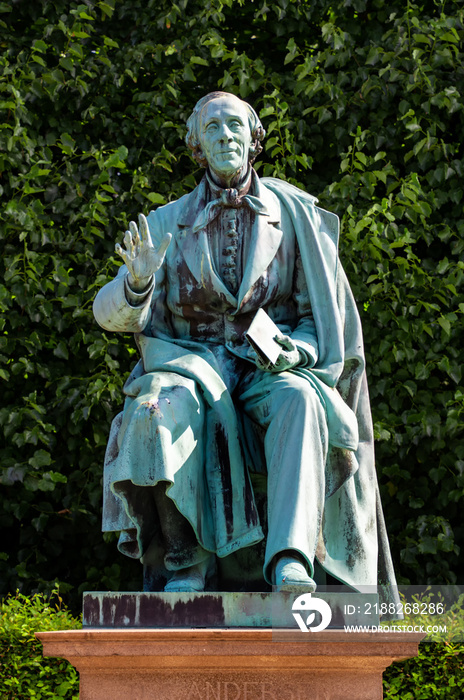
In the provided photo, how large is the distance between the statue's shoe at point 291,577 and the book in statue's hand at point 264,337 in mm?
680

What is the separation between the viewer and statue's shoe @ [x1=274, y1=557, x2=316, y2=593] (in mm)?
3424

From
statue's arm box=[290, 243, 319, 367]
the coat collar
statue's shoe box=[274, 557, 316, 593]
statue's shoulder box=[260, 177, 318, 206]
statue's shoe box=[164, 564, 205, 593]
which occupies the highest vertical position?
statue's shoulder box=[260, 177, 318, 206]

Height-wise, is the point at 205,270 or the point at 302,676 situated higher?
the point at 205,270

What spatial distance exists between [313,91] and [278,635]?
3.79 m

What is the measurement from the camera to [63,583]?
6004 mm

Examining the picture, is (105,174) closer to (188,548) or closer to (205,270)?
(205,270)

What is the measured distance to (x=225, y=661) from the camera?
3.34 meters

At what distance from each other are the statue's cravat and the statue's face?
81 millimetres

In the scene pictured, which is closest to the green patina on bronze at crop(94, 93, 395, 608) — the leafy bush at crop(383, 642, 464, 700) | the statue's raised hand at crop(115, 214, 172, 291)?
the statue's raised hand at crop(115, 214, 172, 291)

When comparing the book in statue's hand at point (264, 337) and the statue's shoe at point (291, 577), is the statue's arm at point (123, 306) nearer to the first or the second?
the book in statue's hand at point (264, 337)

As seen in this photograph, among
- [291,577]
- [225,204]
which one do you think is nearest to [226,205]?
[225,204]

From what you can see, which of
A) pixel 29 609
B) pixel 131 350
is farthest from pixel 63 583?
pixel 131 350

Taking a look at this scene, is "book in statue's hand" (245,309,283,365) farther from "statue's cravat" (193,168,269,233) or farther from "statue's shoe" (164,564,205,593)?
"statue's shoe" (164,564,205,593)

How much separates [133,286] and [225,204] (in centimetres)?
53
